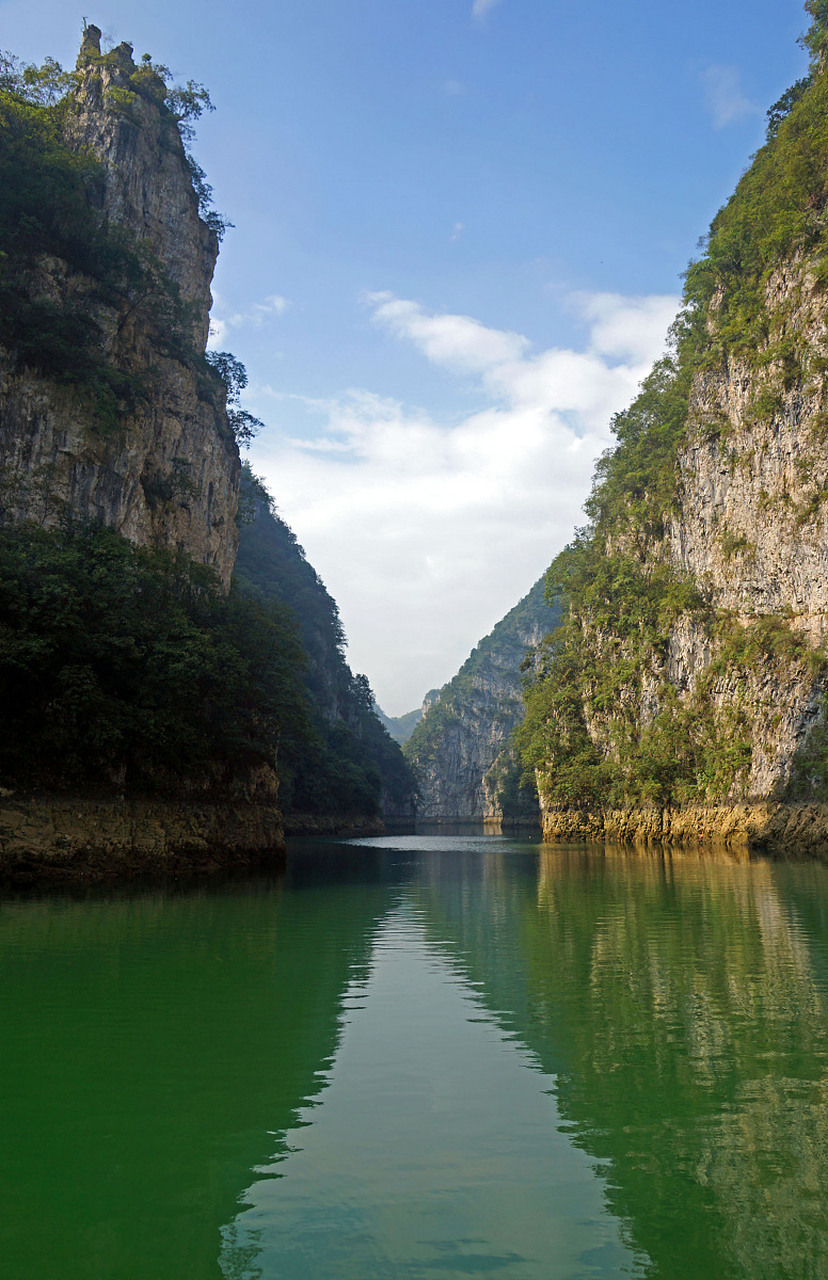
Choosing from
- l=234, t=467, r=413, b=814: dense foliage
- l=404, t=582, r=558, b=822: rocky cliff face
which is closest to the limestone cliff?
l=234, t=467, r=413, b=814: dense foliage

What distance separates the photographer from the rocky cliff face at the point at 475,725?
561ft

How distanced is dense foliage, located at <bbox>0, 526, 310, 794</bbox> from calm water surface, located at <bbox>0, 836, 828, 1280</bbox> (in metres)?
10.4

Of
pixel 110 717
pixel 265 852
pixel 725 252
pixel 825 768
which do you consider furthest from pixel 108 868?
pixel 725 252

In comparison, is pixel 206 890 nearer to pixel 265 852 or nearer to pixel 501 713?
pixel 265 852

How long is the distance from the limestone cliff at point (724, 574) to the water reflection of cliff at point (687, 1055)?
1001 inches

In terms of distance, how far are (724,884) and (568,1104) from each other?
16501mm

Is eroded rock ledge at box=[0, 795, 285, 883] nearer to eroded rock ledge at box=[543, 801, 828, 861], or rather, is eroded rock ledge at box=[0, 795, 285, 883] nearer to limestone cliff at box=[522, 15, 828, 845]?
eroded rock ledge at box=[543, 801, 828, 861]

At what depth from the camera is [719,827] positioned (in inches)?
1570

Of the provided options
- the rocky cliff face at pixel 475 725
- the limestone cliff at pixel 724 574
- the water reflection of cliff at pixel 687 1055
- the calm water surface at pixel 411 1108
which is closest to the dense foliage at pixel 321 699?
the limestone cliff at pixel 724 574

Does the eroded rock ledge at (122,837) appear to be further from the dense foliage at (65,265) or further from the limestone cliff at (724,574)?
the limestone cliff at (724,574)

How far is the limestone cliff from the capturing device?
37375mm

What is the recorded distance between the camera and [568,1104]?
206 inches

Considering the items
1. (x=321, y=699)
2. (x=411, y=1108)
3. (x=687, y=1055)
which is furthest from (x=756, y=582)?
(x=321, y=699)

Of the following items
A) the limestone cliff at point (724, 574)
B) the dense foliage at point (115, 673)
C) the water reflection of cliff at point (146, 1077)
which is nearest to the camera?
the water reflection of cliff at point (146, 1077)
